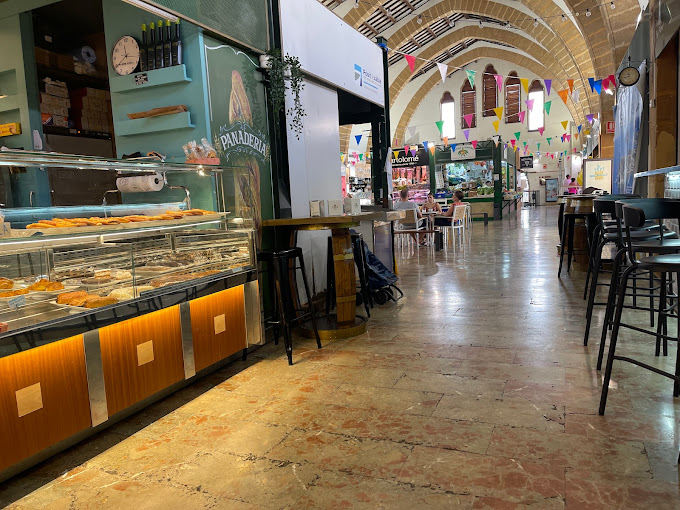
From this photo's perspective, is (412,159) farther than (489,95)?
No

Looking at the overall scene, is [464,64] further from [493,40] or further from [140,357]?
[140,357]

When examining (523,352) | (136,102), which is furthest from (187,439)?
(136,102)

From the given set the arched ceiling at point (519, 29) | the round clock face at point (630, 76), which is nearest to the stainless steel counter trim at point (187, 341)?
the round clock face at point (630, 76)

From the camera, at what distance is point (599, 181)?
1076cm

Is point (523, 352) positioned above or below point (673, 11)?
below

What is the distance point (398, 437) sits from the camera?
2.35 metres

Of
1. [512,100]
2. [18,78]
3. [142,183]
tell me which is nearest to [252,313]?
[142,183]

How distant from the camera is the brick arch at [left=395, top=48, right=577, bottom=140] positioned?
23703 mm

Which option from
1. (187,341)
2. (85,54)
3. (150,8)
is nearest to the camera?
(187,341)

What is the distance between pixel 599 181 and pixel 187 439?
1087 centimetres

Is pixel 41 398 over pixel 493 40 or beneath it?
beneath

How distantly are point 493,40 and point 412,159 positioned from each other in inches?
308

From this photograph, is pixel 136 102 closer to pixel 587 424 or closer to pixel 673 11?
pixel 587 424

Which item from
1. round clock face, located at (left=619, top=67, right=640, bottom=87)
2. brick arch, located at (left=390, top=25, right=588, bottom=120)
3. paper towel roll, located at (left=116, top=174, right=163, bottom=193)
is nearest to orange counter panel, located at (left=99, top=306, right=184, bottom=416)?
paper towel roll, located at (left=116, top=174, right=163, bottom=193)
